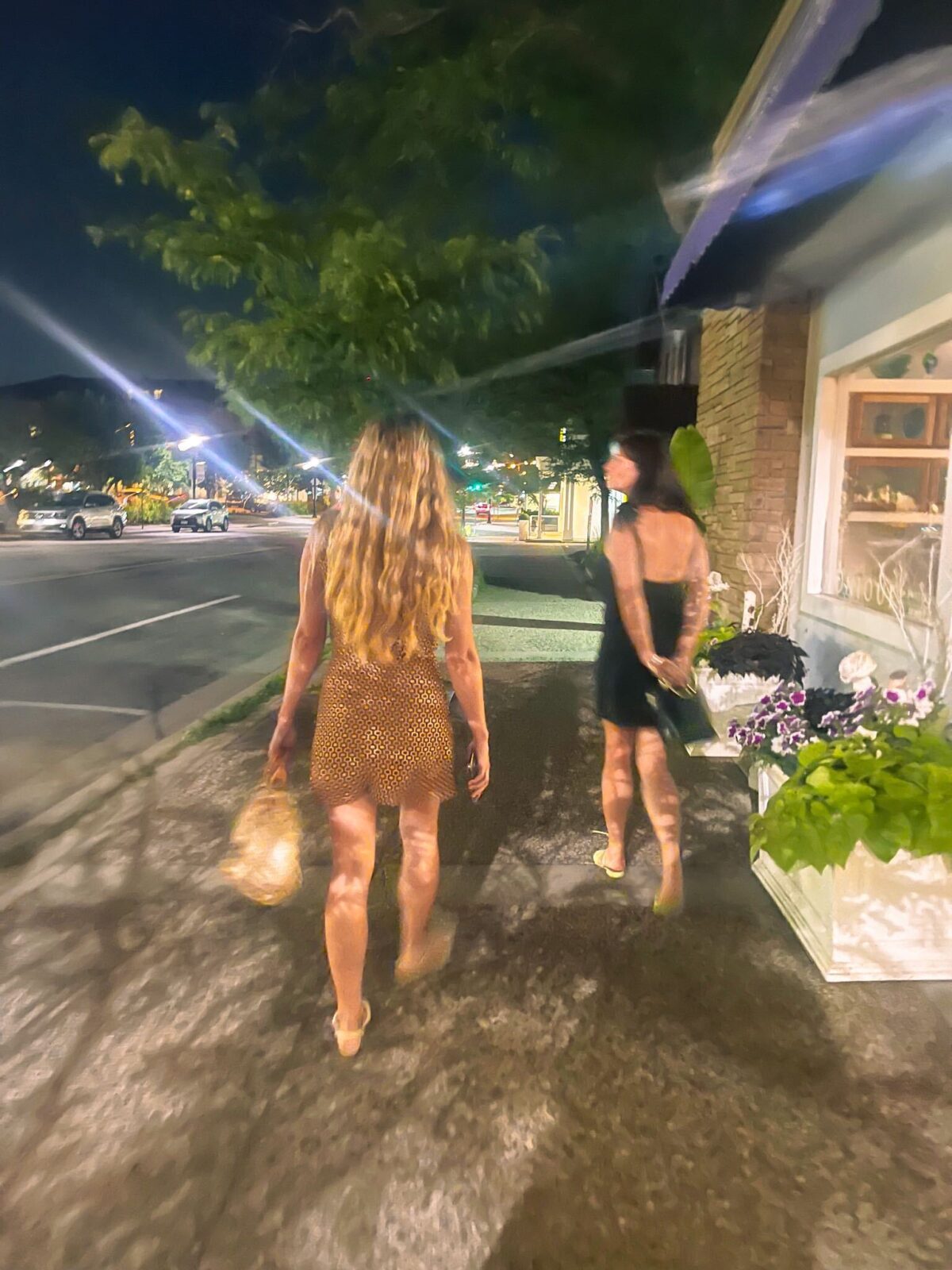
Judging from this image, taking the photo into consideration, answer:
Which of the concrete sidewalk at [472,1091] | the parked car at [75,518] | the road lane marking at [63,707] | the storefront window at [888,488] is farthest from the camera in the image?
the parked car at [75,518]

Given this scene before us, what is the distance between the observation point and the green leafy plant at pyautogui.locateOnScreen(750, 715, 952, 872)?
2984mm

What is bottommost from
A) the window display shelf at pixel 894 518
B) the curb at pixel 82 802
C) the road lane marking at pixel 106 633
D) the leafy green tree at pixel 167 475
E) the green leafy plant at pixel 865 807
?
the road lane marking at pixel 106 633

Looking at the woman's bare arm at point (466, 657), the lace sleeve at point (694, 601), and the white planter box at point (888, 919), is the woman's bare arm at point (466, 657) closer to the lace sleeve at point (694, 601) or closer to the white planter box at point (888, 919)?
the lace sleeve at point (694, 601)

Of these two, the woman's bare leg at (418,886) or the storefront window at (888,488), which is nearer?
the woman's bare leg at (418,886)

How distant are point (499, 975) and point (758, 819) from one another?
3.59 feet

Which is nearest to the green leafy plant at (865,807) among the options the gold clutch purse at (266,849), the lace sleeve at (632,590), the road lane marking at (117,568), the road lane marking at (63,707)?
the lace sleeve at (632,590)

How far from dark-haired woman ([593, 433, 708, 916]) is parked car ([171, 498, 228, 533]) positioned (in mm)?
41360

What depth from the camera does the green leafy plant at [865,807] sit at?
298cm

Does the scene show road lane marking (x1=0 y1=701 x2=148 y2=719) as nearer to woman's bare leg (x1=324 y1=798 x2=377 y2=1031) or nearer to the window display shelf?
woman's bare leg (x1=324 y1=798 x2=377 y2=1031)

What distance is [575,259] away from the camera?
11258 millimetres

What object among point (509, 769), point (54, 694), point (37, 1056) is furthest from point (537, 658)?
point (37, 1056)

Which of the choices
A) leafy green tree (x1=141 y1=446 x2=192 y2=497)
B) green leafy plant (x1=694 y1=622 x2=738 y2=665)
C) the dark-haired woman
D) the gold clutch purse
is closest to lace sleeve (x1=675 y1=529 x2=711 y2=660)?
the dark-haired woman

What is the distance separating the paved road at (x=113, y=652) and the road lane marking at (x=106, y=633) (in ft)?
0.07

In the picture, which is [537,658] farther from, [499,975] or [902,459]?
[499,975]
